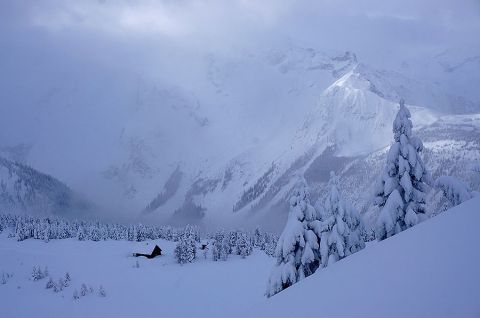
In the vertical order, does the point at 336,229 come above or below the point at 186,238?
below

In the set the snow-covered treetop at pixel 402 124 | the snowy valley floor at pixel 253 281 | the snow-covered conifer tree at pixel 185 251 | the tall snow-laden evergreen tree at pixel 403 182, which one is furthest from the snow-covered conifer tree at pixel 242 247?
the snow-covered treetop at pixel 402 124

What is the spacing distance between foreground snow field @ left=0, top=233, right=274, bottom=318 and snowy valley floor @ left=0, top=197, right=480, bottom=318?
0.47 ft

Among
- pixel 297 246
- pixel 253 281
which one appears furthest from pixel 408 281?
pixel 253 281

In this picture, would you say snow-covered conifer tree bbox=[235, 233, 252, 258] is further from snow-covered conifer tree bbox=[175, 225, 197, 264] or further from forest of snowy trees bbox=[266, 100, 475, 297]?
forest of snowy trees bbox=[266, 100, 475, 297]

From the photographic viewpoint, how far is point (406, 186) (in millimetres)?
24000

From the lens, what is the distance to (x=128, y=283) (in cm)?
6506

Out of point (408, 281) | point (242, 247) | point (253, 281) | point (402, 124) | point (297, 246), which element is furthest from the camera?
point (242, 247)

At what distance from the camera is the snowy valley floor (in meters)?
7.11

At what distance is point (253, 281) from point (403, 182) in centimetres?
4463

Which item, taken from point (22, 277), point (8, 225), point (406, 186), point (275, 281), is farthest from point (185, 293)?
point (8, 225)

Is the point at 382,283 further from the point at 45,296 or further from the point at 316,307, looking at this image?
the point at 45,296

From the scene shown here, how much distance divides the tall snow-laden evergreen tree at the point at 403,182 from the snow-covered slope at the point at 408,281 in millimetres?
13323

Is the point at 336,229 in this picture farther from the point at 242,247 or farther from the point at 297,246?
the point at 242,247

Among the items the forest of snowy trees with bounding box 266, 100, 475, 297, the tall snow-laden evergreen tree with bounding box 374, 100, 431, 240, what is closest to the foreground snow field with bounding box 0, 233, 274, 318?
the forest of snowy trees with bounding box 266, 100, 475, 297
